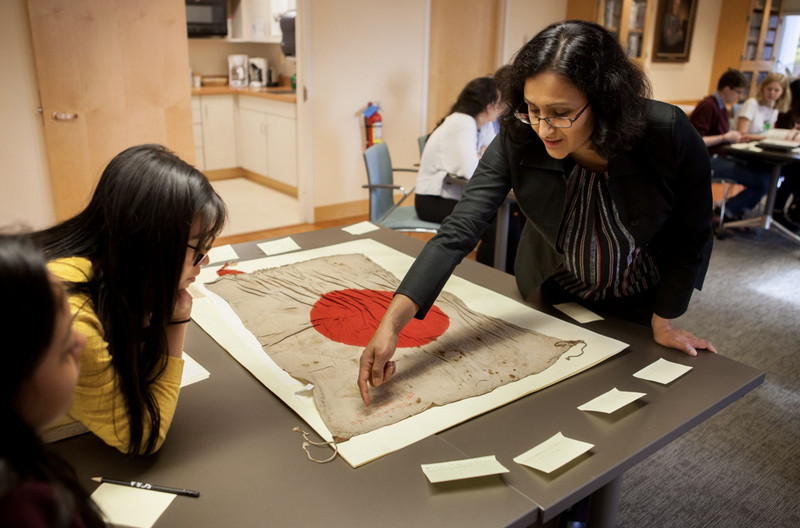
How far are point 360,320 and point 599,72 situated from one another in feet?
2.43

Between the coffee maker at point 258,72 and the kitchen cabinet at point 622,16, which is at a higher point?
the kitchen cabinet at point 622,16

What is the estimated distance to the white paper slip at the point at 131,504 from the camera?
0.84 metres

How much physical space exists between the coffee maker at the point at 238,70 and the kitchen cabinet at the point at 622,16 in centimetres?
323

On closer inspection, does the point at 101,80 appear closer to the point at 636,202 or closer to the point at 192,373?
the point at 192,373

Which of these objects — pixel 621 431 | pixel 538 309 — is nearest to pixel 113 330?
pixel 621 431

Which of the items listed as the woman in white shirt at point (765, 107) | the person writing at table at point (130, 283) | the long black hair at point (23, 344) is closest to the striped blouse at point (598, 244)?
the person writing at table at point (130, 283)

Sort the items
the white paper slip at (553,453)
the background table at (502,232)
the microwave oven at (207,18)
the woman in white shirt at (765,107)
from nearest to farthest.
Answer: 1. the white paper slip at (553,453)
2. the background table at (502,232)
3. the woman in white shirt at (765,107)
4. the microwave oven at (207,18)

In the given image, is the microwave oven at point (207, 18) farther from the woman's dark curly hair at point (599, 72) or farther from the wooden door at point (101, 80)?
the woman's dark curly hair at point (599, 72)

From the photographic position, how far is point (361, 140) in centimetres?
487

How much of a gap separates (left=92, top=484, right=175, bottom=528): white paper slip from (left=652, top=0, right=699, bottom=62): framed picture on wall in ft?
24.2

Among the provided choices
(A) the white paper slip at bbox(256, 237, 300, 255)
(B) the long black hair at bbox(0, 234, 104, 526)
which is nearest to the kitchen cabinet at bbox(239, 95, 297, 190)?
(A) the white paper slip at bbox(256, 237, 300, 255)

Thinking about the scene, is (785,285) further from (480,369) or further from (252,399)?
(252,399)

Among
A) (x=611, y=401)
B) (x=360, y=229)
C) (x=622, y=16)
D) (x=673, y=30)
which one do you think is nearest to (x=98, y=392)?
(x=611, y=401)

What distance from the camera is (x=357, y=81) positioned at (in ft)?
15.5
